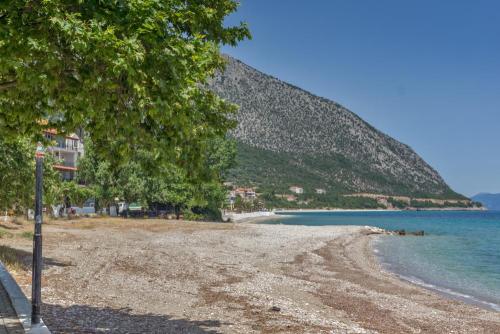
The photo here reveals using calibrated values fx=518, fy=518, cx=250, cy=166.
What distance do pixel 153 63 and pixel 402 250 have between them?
51481 millimetres

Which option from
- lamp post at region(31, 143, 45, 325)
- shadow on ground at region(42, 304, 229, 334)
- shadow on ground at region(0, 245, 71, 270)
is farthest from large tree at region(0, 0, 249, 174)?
shadow on ground at region(0, 245, 71, 270)

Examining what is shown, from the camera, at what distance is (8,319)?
391 inches

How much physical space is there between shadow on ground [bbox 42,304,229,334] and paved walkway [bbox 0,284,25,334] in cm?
91

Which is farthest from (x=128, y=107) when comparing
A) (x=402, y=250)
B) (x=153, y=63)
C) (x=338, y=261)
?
(x=402, y=250)

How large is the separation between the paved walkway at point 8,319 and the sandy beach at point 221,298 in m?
0.99

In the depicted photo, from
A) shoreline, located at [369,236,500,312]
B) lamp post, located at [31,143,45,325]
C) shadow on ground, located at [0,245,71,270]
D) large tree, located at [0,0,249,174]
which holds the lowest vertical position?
shoreline, located at [369,236,500,312]

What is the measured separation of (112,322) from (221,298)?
601 centimetres

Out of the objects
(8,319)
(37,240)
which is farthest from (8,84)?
(8,319)

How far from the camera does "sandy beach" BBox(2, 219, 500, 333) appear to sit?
13.6 meters

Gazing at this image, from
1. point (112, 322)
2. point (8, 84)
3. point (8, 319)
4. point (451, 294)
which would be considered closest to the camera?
point (8, 84)

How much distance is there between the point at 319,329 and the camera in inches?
551

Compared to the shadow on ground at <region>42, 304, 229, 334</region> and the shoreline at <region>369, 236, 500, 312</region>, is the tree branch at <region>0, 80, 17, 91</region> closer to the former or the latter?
the shadow on ground at <region>42, 304, 229, 334</region>

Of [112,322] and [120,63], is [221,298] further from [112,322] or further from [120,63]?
[120,63]

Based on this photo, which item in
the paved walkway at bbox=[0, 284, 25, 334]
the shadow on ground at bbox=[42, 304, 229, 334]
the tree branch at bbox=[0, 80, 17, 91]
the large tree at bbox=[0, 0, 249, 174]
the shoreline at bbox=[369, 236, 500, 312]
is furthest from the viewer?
the shoreline at bbox=[369, 236, 500, 312]
